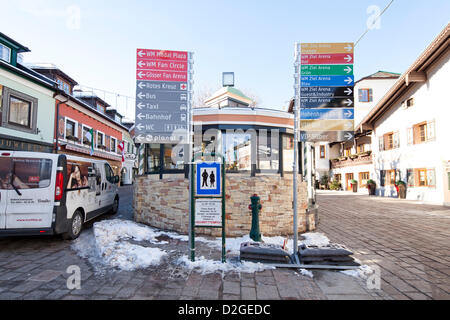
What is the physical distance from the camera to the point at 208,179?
14.3 ft

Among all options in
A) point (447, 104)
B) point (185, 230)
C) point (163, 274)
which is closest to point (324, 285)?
point (163, 274)

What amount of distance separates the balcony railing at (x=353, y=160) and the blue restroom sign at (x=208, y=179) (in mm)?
20224

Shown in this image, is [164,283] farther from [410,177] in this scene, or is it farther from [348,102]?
[410,177]

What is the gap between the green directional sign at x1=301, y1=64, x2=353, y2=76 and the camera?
15.0ft

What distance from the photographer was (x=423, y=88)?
14477mm

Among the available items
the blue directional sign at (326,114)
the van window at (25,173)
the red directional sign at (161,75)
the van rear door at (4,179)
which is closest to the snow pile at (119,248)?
the van rear door at (4,179)

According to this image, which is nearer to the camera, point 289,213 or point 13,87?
point 289,213

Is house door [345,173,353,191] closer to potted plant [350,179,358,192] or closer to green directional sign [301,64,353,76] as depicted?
potted plant [350,179,358,192]

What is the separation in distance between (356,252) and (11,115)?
50.5 ft

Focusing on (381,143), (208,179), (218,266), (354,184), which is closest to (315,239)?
(218,266)

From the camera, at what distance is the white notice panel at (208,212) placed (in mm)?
4324

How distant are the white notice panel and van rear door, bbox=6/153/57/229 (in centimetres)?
315

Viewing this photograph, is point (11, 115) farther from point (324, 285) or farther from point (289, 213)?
point (324, 285)

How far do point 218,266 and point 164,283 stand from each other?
961 millimetres
